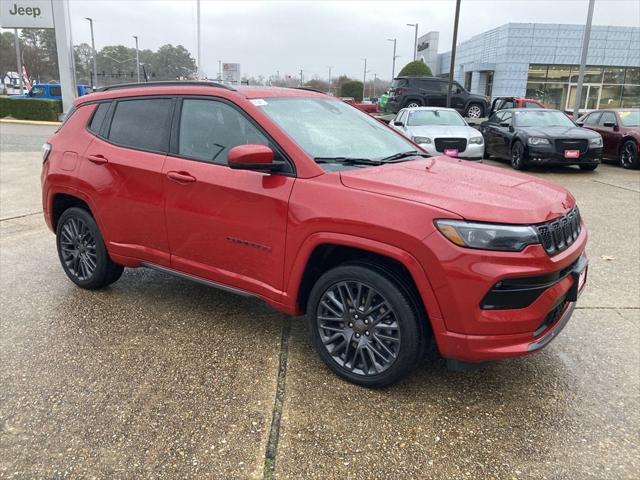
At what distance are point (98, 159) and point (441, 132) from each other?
26.8 feet

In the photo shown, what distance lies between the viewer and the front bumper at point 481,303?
8.31ft

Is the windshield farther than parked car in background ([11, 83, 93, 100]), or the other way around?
parked car in background ([11, 83, 93, 100])

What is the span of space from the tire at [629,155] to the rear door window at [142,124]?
Result: 40.5 feet

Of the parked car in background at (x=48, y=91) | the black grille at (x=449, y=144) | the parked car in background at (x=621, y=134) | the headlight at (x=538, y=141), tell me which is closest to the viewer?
the black grille at (x=449, y=144)

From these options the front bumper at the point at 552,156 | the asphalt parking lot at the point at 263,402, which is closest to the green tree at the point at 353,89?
the front bumper at the point at 552,156

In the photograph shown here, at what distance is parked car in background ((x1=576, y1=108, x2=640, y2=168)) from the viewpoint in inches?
500

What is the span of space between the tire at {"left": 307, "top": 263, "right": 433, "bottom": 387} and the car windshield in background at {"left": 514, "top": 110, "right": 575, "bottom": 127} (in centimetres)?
1090

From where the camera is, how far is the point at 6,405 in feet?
9.46

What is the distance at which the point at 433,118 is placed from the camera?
464 inches

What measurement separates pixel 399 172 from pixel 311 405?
4.75 ft

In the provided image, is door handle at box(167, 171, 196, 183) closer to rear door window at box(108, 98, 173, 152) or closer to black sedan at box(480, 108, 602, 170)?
rear door window at box(108, 98, 173, 152)

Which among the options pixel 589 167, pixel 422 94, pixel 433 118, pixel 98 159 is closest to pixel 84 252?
pixel 98 159

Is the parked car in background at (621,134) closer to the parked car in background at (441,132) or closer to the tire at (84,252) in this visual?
the parked car in background at (441,132)

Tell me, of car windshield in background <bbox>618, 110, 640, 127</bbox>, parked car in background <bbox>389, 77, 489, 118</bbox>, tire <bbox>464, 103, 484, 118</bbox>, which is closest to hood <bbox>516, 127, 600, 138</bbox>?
car windshield in background <bbox>618, 110, 640, 127</bbox>
